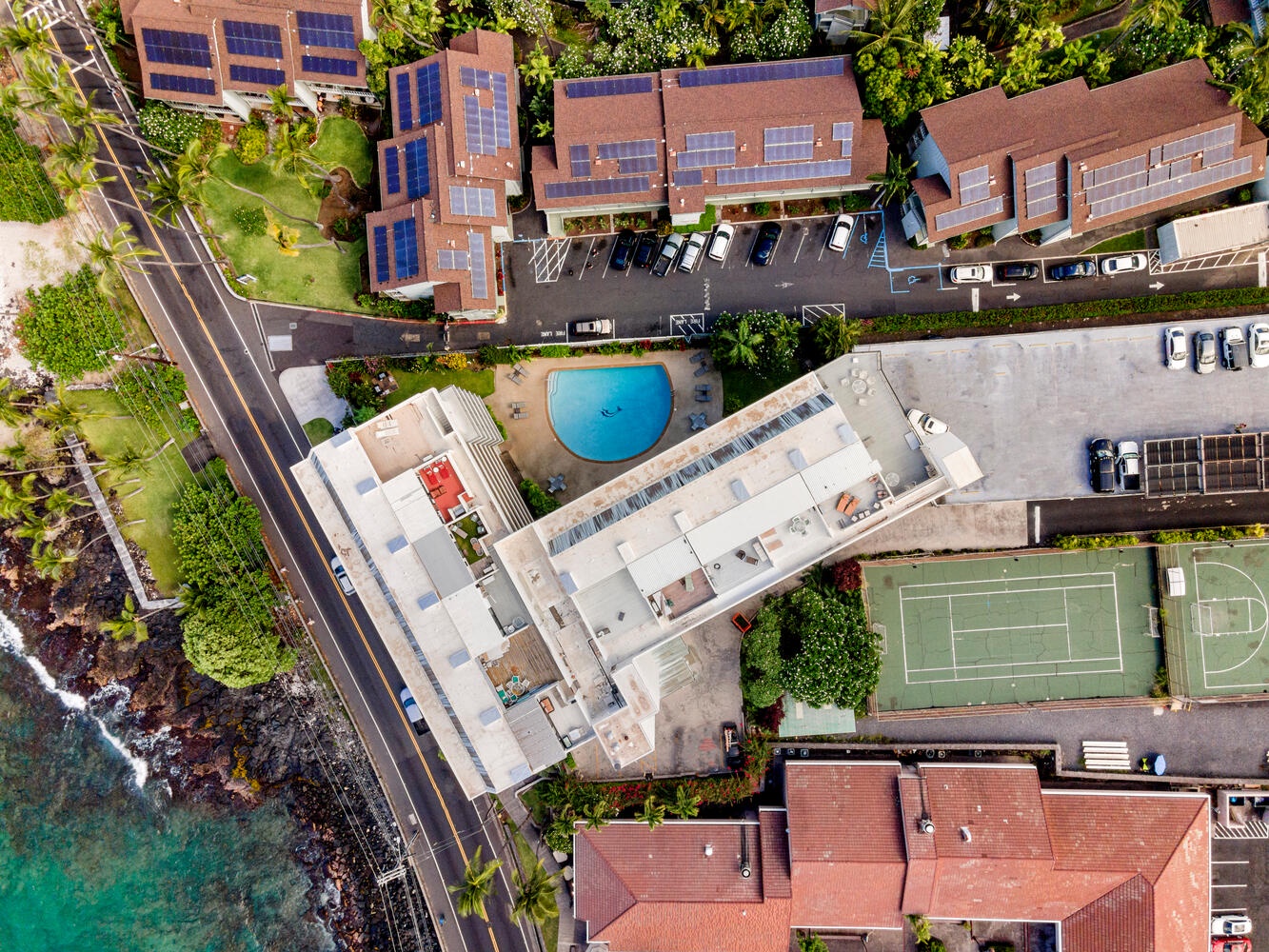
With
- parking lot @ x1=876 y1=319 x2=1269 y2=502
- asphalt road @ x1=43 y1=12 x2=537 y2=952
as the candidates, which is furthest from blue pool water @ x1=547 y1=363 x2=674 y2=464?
asphalt road @ x1=43 y1=12 x2=537 y2=952

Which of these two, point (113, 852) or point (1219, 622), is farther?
point (113, 852)

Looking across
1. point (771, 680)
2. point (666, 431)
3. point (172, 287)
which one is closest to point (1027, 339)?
point (666, 431)

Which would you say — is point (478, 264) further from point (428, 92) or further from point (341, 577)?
point (341, 577)

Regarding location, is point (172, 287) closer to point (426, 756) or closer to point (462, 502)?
point (462, 502)

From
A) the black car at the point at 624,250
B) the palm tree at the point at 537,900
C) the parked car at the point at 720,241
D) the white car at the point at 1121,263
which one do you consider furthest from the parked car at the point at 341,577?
the white car at the point at 1121,263

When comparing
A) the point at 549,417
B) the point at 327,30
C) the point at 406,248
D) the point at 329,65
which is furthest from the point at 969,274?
the point at 327,30

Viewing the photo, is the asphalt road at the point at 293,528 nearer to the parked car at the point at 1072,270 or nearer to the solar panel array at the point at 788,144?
the solar panel array at the point at 788,144
